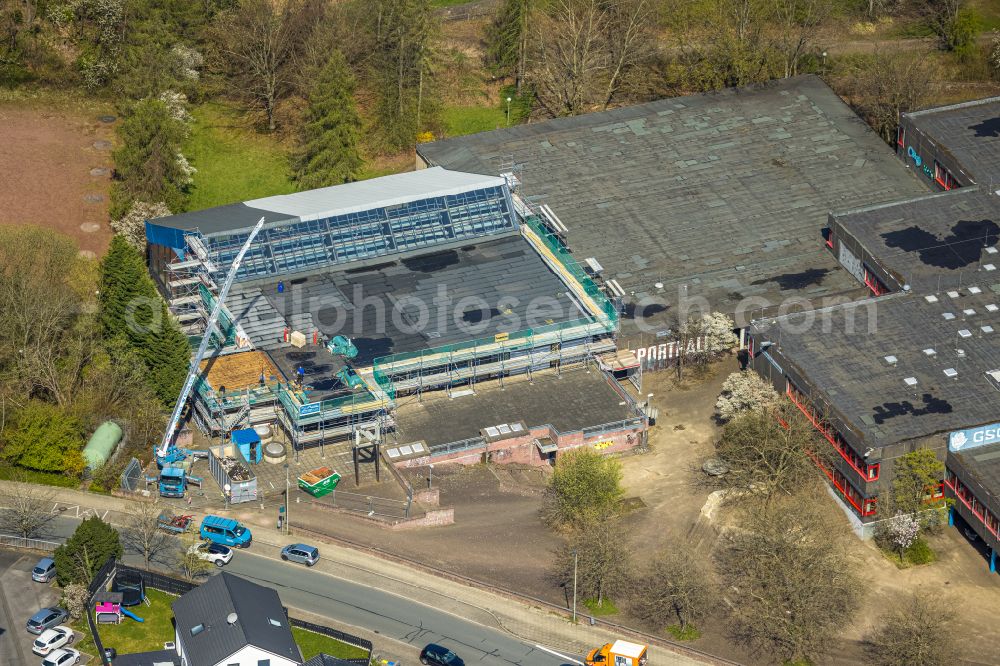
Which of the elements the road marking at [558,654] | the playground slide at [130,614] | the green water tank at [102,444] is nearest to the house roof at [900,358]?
the road marking at [558,654]

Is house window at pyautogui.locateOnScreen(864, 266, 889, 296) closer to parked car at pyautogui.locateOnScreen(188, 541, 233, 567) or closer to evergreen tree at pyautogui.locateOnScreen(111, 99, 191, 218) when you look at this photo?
parked car at pyautogui.locateOnScreen(188, 541, 233, 567)

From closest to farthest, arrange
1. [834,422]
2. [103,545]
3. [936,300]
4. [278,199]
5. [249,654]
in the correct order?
1. [249,654]
2. [103,545]
3. [834,422]
4. [936,300]
5. [278,199]

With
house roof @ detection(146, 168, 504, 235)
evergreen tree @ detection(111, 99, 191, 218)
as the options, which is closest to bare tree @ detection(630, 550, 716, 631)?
house roof @ detection(146, 168, 504, 235)

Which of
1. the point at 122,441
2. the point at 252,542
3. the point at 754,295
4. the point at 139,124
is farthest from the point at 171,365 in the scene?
the point at 754,295

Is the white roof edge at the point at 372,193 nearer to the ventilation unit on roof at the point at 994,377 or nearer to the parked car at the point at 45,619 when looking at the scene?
the parked car at the point at 45,619

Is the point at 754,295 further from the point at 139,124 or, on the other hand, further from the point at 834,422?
the point at 139,124
